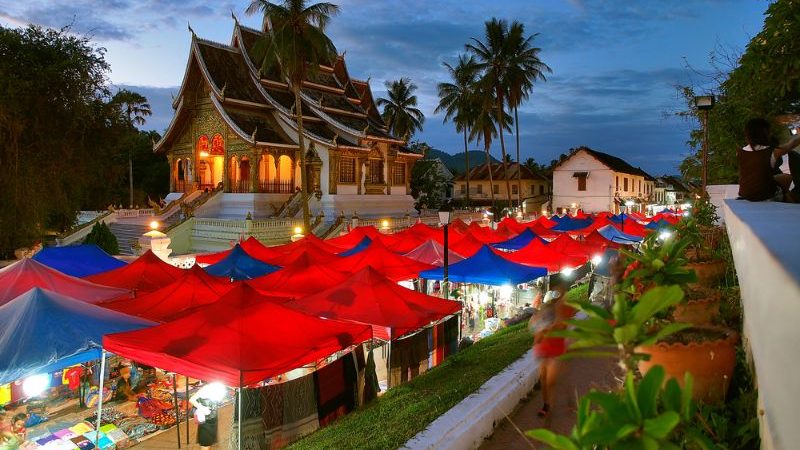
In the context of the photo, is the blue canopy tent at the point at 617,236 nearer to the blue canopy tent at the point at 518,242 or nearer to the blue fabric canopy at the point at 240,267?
the blue canopy tent at the point at 518,242

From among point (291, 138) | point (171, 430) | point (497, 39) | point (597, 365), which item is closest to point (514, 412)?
point (597, 365)

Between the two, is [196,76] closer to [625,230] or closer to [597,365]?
[625,230]

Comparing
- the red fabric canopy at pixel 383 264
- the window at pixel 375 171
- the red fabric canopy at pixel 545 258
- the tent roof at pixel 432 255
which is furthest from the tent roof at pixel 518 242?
the window at pixel 375 171

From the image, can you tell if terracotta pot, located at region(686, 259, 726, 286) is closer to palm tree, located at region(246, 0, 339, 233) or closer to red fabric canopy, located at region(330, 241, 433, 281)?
red fabric canopy, located at region(330, 241, 433, 281)

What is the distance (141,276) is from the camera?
1210 centimetres

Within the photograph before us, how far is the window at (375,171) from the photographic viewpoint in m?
33.7

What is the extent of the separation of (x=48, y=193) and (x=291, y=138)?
1373cm

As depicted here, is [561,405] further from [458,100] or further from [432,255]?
[458,100]

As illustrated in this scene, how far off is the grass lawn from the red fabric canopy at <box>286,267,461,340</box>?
1543mm

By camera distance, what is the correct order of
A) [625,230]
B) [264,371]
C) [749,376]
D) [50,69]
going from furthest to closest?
1. [625,230]
2. [50,69]
3. [264,371]
4. [749,376]

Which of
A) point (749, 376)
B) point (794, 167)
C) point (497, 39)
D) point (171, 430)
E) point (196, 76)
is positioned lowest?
point (171, 430)

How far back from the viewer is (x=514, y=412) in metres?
5.49

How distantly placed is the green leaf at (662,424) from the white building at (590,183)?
4580cm

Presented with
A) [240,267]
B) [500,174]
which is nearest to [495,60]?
[500,174]
